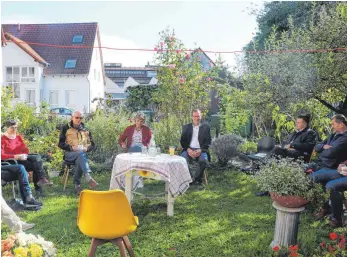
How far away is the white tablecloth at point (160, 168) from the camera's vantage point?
4160 millimetres

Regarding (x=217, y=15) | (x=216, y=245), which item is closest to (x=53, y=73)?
(x=217, y=15)

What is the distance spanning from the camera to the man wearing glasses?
5262 mm

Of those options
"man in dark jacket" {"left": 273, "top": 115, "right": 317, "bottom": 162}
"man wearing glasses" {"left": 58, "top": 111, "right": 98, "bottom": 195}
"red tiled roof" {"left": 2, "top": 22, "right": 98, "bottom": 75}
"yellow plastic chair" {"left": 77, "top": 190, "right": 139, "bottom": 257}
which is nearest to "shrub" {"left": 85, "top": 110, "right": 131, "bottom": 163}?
"man wearing glasses" {"left": 58, "top": 111, "right": 98, "bottom": 195}

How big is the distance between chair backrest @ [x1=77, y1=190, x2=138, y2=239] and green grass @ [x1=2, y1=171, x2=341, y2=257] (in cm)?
60

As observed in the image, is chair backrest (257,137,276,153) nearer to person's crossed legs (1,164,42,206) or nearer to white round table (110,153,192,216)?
white round table (110,153,192,216)

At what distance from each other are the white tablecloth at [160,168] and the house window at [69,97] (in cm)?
886

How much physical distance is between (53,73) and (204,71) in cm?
868

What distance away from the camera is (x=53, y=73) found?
14.5 m

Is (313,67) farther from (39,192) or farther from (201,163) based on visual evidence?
(39,192)

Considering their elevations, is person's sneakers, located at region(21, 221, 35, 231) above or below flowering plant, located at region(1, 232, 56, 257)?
below

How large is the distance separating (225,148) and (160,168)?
108 inches

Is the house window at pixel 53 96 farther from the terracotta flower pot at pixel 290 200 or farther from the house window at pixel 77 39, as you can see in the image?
the terracotta flower pot at pixel 290 200

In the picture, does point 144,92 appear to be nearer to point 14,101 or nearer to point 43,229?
point 14,101

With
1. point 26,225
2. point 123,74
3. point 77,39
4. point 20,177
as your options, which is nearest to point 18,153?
point 20,177
